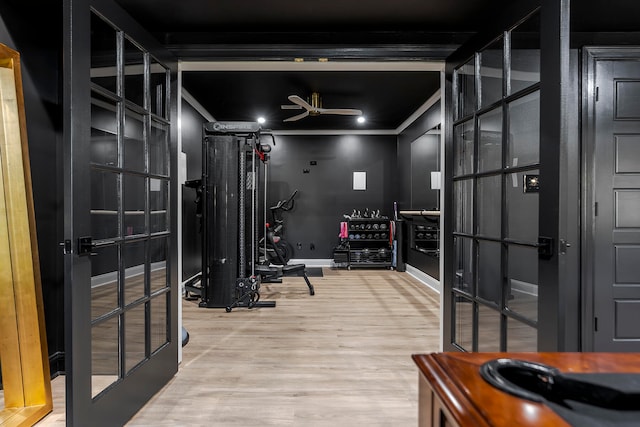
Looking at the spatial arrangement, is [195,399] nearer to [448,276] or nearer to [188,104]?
[448,276]

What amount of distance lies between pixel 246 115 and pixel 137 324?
181 inches

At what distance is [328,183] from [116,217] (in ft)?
17.8

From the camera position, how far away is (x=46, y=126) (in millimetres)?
2207

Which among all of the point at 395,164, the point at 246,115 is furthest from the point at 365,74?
the point at 395,164

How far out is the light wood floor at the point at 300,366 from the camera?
1883 millimetres

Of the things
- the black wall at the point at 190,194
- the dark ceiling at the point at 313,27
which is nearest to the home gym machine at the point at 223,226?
the black wall at the point at 190,194

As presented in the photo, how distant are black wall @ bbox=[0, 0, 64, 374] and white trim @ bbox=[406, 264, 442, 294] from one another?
166 inches

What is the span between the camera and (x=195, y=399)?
2.03m

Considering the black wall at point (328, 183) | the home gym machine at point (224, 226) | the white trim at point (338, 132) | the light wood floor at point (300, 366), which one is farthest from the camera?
the black wall at point (328, 183)

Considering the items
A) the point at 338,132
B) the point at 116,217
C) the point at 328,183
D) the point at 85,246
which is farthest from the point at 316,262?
the point at 85,246

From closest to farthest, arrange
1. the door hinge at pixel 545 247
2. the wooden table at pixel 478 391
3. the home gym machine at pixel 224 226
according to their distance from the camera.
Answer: the wooden table at pixel 478 391
the door hinge at pixel 545 247
the home gym machine at pixel 224 226

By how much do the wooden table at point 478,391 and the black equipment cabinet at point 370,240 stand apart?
573 centimetres

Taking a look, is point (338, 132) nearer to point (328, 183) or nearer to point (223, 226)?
point (328, 183)

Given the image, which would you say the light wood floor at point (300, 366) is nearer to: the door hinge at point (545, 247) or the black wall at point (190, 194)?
the black wall at point (190, 194)
